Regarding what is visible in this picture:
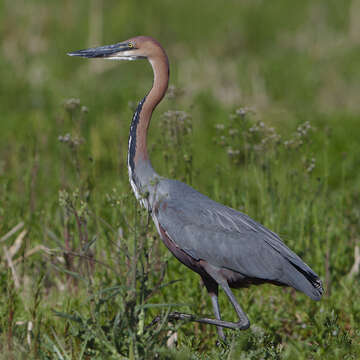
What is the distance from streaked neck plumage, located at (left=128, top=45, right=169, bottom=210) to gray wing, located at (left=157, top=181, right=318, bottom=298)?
0.25 m

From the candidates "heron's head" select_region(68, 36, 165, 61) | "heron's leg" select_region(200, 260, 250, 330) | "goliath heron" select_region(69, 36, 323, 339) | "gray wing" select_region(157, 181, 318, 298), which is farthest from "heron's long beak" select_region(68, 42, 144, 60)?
"heron's leg" select_region(200, 260, 250, 330)

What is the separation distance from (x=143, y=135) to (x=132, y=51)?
597 millimetres

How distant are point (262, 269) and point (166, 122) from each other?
1.75m

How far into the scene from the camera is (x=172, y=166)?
16.3 ft

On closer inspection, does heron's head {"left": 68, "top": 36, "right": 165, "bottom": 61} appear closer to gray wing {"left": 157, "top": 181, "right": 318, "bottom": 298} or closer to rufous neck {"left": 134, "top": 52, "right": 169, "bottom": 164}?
rufous neck {"left": 134, "top": 52, "right": 169, "bottom": 164}

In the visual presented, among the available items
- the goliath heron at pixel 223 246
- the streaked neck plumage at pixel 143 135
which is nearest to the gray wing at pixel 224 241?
the goliath heron at pixel 223 246

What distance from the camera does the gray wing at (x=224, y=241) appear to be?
3.81 metres

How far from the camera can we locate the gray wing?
3814 millimetres

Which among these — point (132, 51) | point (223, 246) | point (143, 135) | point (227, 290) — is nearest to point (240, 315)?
point (227, 290)

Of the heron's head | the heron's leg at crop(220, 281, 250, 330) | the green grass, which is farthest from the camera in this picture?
the heron's head

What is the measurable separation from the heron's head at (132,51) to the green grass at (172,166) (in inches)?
23.3

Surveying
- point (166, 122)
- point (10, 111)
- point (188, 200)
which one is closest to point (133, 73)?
point (10, 111)

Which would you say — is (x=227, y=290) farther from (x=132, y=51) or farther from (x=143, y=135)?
(x=132, y=51)

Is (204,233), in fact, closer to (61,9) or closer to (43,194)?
(43,194)
